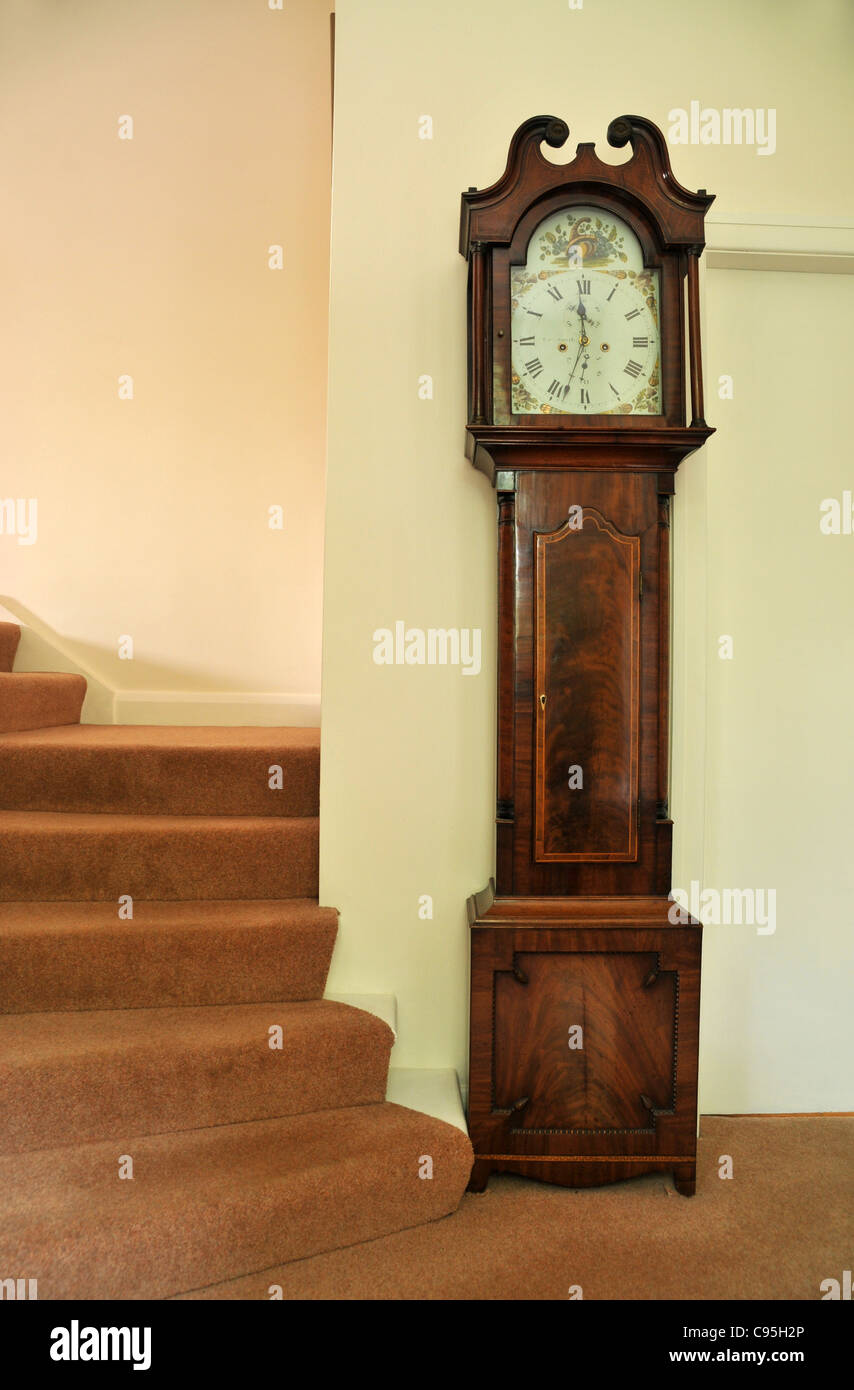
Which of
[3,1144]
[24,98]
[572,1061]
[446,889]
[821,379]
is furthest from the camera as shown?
[24,98]

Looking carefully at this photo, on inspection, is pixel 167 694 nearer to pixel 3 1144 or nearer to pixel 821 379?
pixel 3 1144

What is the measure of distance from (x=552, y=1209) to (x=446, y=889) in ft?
2.43

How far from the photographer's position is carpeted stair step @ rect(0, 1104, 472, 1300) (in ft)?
5.21

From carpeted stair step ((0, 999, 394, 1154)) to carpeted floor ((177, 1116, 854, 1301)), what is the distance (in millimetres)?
349

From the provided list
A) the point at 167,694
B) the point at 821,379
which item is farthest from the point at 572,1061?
the point at 167,694

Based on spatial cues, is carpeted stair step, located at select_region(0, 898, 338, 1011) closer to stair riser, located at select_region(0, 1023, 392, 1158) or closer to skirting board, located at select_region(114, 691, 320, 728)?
stair riser, located at select_region(0, 1023, 392, 1158)

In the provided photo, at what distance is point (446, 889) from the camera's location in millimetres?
2295

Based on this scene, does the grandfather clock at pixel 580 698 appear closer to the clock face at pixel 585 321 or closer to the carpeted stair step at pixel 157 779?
the clock face at pixel 585 321

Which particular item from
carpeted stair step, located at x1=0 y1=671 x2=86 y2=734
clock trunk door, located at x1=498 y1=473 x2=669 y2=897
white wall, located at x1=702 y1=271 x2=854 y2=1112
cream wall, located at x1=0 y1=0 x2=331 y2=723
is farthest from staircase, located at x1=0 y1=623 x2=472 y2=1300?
white wall, located at x1=702 y1=271 x2=854 y2=1112

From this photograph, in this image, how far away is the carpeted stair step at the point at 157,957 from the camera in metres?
2.11

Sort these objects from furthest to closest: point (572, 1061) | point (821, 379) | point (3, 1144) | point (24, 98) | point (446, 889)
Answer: point (24, 98)
point (821, 379)
point (446, 889)
point (572, 1061)
point (3, 1144)

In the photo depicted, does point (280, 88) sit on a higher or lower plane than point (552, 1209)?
higher

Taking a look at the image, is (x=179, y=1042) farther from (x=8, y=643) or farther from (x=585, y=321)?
(x=8, y=643)

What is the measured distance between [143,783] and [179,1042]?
89 cm
